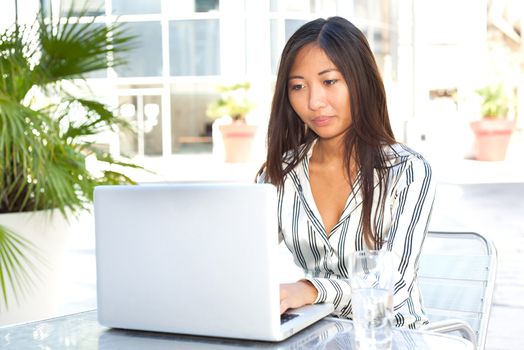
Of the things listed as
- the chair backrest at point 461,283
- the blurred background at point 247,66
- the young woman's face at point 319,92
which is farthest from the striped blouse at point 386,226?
the blurred background at point 247,66

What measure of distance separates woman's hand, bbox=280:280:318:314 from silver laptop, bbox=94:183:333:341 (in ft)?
0.09

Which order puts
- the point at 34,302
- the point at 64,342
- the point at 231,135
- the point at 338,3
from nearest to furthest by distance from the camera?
the point at 64,342 → the point at 34,302 → the point at 231,135 → the point at 338,3

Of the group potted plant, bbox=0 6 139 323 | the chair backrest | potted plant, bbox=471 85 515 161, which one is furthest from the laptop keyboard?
potted plant, bbox=471 85 515 161

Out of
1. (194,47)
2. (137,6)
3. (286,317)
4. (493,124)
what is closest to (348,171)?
(286,317)

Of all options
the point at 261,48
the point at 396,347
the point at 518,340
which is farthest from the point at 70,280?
the point at 261,48

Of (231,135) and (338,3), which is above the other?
(338,3)

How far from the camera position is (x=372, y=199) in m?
1.77

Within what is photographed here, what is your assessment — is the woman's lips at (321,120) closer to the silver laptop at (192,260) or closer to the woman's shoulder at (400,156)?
the woman's shoulder at (400,156)

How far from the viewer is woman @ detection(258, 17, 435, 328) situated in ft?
5.65

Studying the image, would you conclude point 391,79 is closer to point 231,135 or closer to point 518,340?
point 231,135

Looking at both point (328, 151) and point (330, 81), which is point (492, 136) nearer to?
point (328, 151)

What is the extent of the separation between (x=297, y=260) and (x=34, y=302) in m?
1.72

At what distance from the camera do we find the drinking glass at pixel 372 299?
3.75ft

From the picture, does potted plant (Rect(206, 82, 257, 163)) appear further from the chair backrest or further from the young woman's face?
the young woman's face
